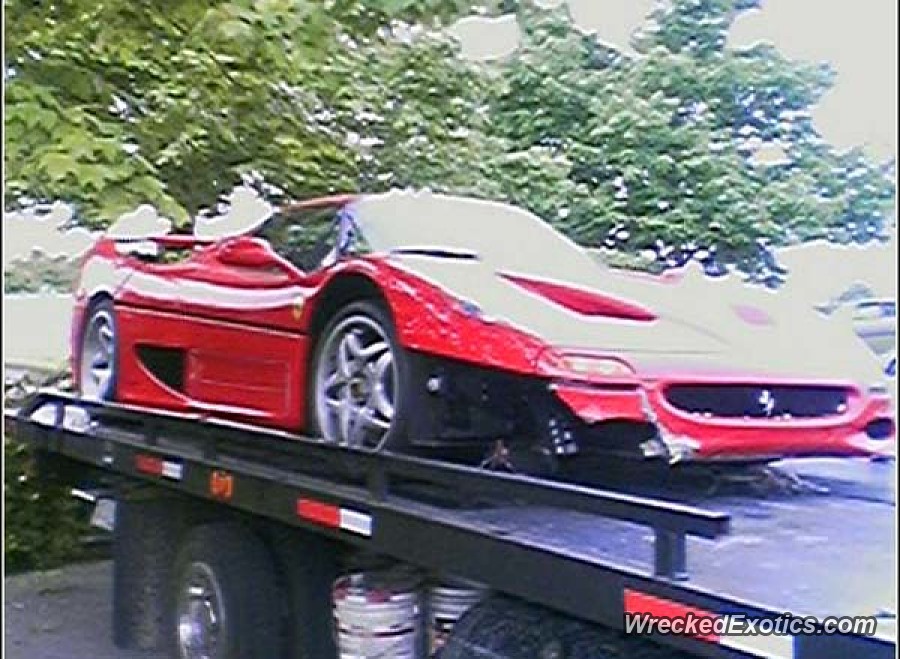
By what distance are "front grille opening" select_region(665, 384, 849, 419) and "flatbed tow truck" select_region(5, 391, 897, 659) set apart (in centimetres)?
9

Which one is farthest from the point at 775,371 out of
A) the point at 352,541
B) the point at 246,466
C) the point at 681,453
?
the point at 246,466

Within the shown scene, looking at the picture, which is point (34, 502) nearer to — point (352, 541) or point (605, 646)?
point (352, 541)

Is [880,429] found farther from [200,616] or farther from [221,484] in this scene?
[200,616]

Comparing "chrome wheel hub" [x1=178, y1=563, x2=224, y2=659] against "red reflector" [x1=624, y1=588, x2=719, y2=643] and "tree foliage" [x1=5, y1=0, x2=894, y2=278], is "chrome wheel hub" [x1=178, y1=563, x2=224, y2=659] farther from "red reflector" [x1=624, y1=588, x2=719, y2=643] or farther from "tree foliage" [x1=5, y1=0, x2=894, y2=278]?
"red reflector" [x1=624, y1=588, x2=719, y2=643]

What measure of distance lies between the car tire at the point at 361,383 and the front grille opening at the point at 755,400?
507 millimetres

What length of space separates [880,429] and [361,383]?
1.01m

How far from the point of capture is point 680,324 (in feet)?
6.08

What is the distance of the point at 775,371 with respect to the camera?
1.75 metres

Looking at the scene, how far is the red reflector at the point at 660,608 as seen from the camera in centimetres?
143

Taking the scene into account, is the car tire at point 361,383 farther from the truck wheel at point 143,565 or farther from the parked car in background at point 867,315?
the parked car in background at point 867,315

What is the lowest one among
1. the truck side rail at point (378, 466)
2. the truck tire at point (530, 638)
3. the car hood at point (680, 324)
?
the truck tire at point (530, 638)

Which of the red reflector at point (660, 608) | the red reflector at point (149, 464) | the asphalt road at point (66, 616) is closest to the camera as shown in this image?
the red reflector at point (660, 608)

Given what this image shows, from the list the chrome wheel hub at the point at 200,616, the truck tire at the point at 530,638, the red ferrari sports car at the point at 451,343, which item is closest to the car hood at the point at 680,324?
the red ferrari sports car at the point at 451,343

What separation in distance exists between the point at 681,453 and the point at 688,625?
43 centimetres
